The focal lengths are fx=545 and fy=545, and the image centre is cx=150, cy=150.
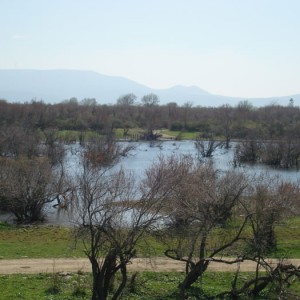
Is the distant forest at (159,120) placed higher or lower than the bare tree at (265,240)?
higher

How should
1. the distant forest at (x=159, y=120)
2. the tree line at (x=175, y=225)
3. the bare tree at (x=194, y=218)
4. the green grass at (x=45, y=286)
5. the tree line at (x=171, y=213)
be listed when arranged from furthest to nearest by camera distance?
the distant forest at (x=159, y=120) → the green grass at (x=45, y=286) → the bare tree at (x=194, y=218) → the tree line at (x=171, y=213) → the tree line at (x=175, y=225)

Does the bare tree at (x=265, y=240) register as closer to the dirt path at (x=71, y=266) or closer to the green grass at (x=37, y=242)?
the dirt path at (x=71, y=266)

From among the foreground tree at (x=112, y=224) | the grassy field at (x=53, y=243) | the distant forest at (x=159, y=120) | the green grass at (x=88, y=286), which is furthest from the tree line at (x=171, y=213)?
the distant forest at (x=159, y=120)

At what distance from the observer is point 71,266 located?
2192 centimetres

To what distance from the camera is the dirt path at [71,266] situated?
2133 centimetres

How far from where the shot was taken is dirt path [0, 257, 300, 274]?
21.3 meters

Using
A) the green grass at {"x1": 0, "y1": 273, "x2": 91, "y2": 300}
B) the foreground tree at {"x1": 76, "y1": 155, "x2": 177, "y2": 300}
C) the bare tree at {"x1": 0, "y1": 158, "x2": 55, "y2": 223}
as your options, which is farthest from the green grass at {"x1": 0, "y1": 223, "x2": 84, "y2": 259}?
the foreground tree at {"x1": 76, "y1": 155, "x2": 177, "y2": 300}

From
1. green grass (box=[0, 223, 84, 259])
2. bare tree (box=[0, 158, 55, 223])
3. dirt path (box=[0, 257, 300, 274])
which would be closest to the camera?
dirt path (box=[0, 257, 300, 274])

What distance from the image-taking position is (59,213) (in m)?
40.3

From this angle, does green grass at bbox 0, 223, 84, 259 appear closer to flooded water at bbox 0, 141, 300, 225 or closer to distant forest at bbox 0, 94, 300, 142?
flooded water at bbox 0, 141, 300, 225

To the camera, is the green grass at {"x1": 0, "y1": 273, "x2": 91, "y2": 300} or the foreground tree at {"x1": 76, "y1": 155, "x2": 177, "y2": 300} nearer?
the foreground tree at {"x1": 76, "y1": 155, "x2": 177, "y2": 300}

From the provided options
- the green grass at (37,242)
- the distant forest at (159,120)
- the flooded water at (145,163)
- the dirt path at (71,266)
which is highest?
the distant forest at (159,120)

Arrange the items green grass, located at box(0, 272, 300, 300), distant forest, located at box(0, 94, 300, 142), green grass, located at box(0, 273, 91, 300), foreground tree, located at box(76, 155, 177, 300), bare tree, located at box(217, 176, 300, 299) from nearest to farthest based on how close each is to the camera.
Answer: foreground tree, located at box(76, 155, 177, 300) → bare tree, located at box(217, 176, 300, 299) → green grass, located at box(0, 273, 91, 300) → green grass, located at box(0, 272, 300, 300) → distant forest, located at box(0, 94, 300, 142)

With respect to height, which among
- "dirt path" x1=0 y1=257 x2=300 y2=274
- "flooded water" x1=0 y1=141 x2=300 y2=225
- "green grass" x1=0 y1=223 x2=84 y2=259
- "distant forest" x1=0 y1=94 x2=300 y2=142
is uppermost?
"distant forest" x1=0 y1=94 x2=300 y2=142
